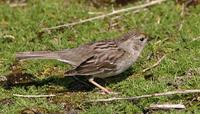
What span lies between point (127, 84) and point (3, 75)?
1.63 metres

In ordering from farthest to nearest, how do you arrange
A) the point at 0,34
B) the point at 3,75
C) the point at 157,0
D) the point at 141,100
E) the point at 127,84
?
1. the point at 157,0
2. the point at 0,34
3. the point at 3,75
4. the point at 127,84
5. the point at 141,100

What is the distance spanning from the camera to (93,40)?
8742 millimetres

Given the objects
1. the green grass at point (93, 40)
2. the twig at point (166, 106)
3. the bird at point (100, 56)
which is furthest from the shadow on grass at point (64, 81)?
the twig at point (166, 106)

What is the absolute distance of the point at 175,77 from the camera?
7.32 m

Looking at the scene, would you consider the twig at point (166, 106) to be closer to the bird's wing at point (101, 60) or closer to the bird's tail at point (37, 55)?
the bird's wing at point (101, 60)

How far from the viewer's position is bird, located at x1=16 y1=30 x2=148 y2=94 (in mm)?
7184

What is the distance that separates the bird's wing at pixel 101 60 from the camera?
7.14m

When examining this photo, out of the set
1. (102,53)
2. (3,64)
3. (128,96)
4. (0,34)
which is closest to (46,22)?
(0,34)

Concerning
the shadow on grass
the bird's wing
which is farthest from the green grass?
the bird's wing

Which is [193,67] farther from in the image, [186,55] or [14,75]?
[14,75]

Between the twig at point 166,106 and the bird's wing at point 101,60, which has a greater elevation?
the bird's wing at point 101,60

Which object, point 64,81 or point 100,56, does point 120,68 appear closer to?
point 100,56

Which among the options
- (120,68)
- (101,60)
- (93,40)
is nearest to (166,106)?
(120,68)

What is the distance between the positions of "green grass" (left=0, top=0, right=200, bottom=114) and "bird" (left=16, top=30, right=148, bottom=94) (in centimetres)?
23
